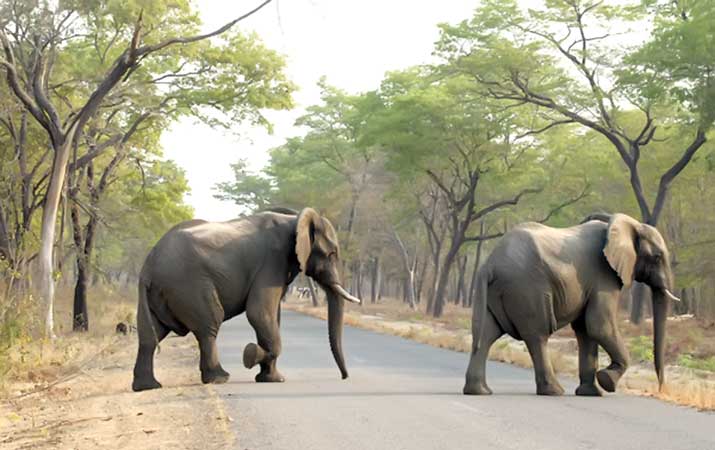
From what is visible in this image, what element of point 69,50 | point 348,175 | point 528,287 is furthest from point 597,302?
point 348,175

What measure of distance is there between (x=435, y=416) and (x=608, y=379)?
3.23m

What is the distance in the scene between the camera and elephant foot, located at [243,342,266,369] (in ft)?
45.1

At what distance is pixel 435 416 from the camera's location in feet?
35.0

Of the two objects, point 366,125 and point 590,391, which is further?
point 366,125

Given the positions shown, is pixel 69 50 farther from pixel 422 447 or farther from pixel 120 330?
pixel 422 447

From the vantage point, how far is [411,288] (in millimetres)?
61969

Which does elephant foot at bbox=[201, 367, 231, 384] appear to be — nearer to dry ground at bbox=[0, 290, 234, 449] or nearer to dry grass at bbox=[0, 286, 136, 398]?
dry ground at bbox=[0, 290, 234, 449]

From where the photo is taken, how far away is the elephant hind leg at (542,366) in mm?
12891

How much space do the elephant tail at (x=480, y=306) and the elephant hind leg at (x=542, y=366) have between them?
25.0 inches

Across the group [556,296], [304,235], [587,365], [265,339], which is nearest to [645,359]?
[587,365]

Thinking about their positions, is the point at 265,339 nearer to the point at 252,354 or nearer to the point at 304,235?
the point at 252,354

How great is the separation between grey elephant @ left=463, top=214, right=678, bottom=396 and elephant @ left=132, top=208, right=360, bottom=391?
6.80 ft

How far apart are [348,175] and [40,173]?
→ 2259cm

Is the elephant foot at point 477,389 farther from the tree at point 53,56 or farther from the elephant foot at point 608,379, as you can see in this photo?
the tree at point 53,56
